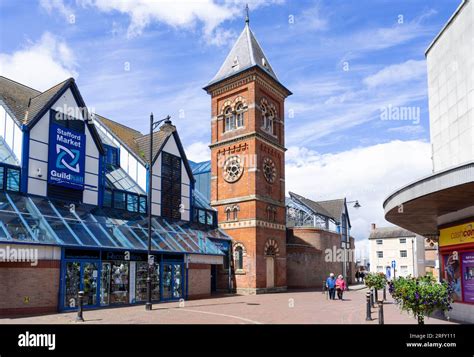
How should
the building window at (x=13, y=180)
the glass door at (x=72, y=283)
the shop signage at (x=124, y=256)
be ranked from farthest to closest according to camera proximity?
the shop signage at (x=124, y=256) → the building window at (x=13, y=180) → the glass door at (x=72, y=283)

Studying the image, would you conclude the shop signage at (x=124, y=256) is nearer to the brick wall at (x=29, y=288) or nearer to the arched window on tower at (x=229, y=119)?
the brick wall at (x=29, y=288)

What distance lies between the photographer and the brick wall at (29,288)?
58.0ft

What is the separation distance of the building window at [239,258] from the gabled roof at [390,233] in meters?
46.7

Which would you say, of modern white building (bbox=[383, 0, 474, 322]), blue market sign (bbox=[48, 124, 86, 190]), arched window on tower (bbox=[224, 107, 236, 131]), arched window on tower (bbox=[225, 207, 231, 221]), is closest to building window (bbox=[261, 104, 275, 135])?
arched window on tower (bbox=[224, 107, 236, 131])

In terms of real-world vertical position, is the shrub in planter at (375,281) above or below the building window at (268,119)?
below

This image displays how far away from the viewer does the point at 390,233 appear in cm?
7500

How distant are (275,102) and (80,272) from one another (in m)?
25.2

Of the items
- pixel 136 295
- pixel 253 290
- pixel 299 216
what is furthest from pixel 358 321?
pixel 299 216

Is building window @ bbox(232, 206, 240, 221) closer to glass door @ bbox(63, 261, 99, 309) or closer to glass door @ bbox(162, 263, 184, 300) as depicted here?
glass door @ bbox(162, 263, 184, 300)

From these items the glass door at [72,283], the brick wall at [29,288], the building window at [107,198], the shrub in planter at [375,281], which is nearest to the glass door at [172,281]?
the building window at [107,198]

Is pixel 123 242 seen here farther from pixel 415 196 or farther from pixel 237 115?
pixel 237 115

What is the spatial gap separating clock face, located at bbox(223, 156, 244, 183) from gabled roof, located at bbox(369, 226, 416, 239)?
46302mm

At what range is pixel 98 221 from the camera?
2322 centimetres
